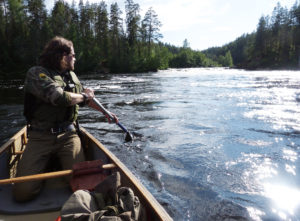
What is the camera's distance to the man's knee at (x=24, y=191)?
104 inches

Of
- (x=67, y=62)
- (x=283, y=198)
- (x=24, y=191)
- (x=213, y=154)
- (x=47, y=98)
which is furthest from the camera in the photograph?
(x=213, y=154)

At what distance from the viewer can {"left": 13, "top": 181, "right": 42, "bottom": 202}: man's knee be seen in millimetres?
2639

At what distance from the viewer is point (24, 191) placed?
2.65 m

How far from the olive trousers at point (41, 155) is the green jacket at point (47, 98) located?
17 centimetres

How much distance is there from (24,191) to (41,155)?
0.50 meters

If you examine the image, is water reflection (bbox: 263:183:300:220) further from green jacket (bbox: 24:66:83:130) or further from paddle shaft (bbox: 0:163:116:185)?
green jacket (bbox: 24:66:83:130)

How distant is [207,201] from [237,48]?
149418 millimetres

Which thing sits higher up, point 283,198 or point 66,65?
point 66,65

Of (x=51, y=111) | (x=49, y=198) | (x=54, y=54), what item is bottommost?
(x=49, y=198)

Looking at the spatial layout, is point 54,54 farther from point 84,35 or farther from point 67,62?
point 84,35

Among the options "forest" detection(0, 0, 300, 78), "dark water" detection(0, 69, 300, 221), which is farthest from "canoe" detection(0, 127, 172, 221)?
"forest" detection(0, 0, 300, 78)

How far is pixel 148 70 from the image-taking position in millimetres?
44250

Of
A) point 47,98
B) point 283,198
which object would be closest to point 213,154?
point 283,198

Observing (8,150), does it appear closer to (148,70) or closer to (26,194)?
(26,194)
